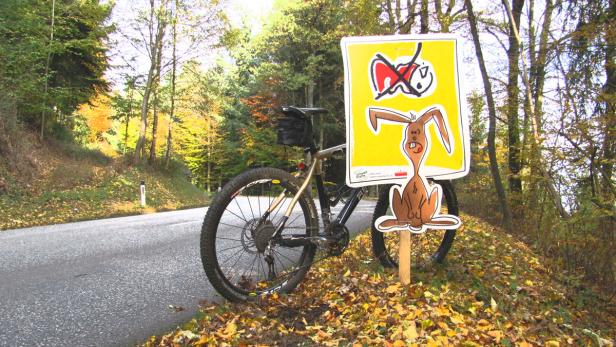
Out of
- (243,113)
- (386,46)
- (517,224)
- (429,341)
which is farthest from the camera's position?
(243,113)

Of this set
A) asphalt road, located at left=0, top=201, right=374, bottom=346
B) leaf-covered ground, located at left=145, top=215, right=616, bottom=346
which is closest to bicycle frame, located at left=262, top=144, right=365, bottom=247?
leaf-covered ground, located at left=145, top=215, right=616, bottom=346

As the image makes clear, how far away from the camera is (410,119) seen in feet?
10.5

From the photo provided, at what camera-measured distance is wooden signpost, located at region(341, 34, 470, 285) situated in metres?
3.16

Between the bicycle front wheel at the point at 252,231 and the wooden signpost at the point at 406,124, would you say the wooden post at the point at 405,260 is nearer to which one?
the wooden signpost at the point at 406,124

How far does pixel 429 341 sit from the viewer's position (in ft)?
7.55

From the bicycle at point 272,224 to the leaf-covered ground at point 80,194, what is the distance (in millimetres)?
7289

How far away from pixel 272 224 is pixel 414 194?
111 cm

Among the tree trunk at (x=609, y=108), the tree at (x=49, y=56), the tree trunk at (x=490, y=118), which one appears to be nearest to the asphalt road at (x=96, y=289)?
the tree trunk at (x=609, y=108)

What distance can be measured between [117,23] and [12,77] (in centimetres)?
541

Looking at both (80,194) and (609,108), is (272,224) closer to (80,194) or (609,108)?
(609,108)

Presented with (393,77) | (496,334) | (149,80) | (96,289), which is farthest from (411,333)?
(149,80)

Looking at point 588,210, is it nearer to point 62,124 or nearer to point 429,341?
point 429,341

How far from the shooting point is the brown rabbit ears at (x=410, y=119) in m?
3.20

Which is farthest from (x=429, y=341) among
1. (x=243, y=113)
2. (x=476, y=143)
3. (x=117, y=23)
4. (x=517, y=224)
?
(x=243, y=113)
